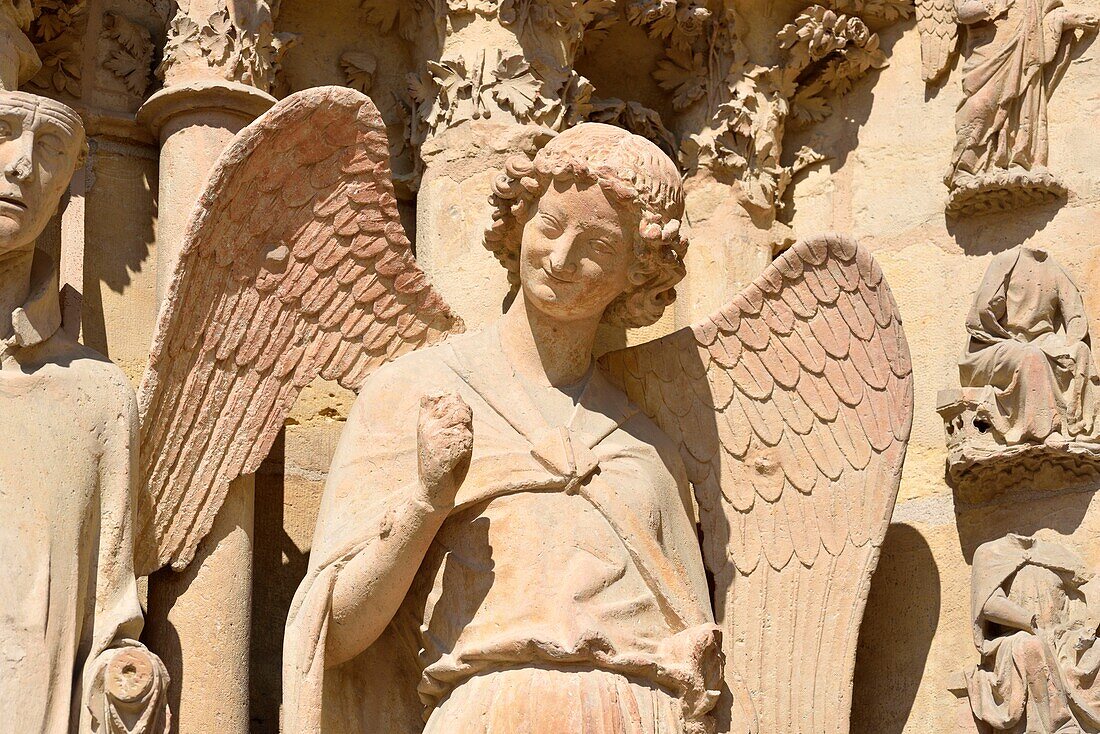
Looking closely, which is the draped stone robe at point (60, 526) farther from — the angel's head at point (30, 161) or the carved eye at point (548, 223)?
the carved eye at point (548, 223)

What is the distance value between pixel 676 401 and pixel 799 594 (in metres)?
0.58

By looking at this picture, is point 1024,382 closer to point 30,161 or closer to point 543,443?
point 543,443

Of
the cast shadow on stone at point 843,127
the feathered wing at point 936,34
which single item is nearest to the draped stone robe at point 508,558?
the cast shadow on stone at point 843,127

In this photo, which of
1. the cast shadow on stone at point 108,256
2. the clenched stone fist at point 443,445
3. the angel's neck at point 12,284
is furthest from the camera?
the cast shadow on stone at point 108,256

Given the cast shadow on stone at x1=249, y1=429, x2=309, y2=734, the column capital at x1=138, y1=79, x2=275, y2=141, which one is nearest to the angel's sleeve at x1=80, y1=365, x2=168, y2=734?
the cast shadow on stone at x1=249, y1=429, x2=309, y2=734

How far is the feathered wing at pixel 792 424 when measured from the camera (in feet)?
22.8

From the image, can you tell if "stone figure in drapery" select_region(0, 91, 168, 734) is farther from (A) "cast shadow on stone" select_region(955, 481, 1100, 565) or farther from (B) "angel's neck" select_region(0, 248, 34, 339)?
(A) "cast shadow on stone" select_region(955, 481, 1100, 565)

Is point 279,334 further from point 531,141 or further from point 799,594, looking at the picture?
point 799,594

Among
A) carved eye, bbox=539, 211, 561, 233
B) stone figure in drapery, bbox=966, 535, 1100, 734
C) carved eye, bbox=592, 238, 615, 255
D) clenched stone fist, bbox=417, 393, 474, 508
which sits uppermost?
carved eye, bbox=539, 211, 561, 233

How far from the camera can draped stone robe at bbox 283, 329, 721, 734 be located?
633 centimetres

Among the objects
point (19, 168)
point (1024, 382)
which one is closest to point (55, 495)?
point (19, 168)

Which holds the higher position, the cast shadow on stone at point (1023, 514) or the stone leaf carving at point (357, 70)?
the stone leaf carving at point (357, 70)

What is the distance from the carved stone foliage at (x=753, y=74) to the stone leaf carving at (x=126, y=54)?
4.64 ft

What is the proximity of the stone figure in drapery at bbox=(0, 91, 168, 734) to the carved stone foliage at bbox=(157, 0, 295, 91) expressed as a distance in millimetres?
746
